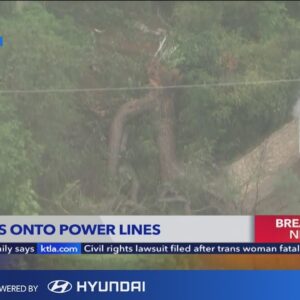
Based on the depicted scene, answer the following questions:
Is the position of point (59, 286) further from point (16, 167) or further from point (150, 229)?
point (16, 167)

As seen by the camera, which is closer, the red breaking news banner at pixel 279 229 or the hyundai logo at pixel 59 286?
the red breaking news banner at pixel 279 229

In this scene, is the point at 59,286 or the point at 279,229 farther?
the point at 59,286

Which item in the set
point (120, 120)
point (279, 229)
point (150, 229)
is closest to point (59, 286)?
point (150, 229)

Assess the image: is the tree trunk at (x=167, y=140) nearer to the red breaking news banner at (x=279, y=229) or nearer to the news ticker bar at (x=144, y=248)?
the news ticker bar at (x=144, y=248)

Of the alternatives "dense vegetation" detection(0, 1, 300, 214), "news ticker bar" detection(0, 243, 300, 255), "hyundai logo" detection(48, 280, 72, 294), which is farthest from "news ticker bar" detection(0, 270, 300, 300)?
"dense vegetation" detection(0, 1, 300, 214)

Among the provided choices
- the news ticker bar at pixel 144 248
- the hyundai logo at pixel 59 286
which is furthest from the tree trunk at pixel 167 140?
the hyundai logo at pixel 59 286

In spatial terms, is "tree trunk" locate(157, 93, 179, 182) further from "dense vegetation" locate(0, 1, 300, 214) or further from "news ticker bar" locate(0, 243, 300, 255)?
"news ticker bar" locate(0, 243, 300, 255)

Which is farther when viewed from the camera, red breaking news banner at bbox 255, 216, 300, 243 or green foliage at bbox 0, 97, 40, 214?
green foliage at bbox 0, 97, 40, 214
